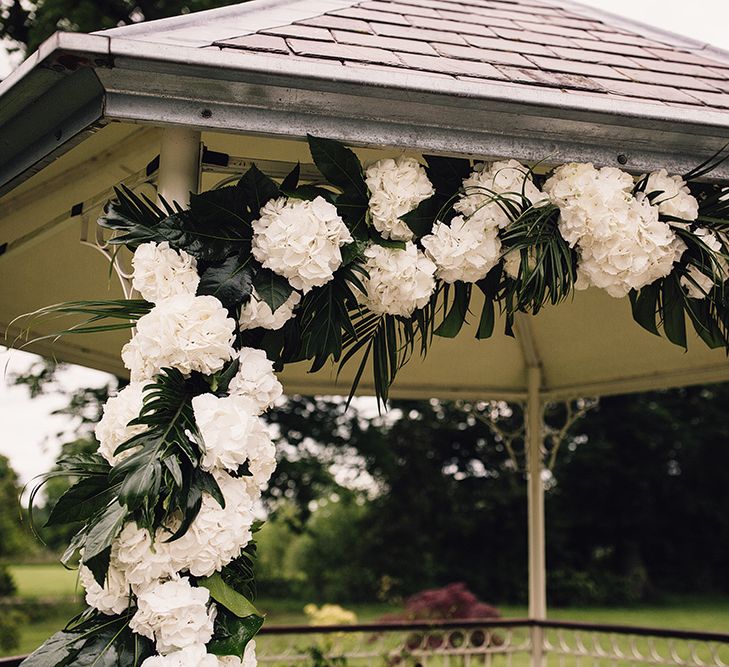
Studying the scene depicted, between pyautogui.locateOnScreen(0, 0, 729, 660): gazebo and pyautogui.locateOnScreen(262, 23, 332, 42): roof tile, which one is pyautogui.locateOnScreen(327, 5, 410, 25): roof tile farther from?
pyautogui.locateOnScreen(262, 23, 332, 42): roof tile

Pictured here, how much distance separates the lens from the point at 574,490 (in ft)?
65.4

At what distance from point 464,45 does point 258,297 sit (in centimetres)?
129

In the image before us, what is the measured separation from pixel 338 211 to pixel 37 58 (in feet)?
3.10

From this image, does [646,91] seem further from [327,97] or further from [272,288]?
[272,288]

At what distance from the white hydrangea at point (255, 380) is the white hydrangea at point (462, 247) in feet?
2.02

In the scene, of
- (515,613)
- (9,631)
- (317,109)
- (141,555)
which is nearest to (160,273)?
(317,109)

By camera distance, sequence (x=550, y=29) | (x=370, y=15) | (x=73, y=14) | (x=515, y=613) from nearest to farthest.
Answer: (x=370, y=15) → (x=550, y=29) → (x=73, y=14) → (x=515, y=613)

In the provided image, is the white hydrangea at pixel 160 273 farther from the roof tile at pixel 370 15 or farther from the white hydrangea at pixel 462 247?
the roof tile at pixel 370 15

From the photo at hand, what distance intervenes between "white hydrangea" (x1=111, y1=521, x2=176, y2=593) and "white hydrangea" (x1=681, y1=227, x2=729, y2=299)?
1.84 metres

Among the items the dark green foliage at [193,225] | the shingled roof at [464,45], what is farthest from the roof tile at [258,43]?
the dark green foliage at [193,225]

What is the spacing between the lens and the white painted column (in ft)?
8.77

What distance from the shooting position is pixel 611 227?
2.65 m

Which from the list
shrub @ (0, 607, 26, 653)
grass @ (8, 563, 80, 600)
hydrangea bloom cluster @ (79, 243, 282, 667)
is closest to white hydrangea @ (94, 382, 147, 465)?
hydrangea bloom cluster @ (79, 243, 282, 667)

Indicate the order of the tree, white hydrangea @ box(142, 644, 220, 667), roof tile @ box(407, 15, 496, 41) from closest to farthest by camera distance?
white hydrangea @ box(142, 644, 220, 667) < roof tile @ box(407, 15, 496, 41) < the tree
